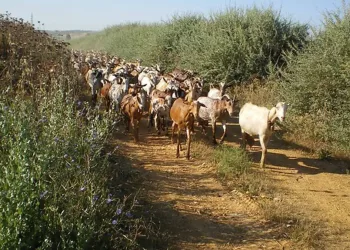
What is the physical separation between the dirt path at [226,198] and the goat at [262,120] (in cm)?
78

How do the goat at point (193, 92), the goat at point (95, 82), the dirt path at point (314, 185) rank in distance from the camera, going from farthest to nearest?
the goat at point (95, 82)
the goat at point (193, 92)
the dirt path at point (314, 185)

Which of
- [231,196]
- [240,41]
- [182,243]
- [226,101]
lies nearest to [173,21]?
[240,41]

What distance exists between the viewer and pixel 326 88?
11977 mm

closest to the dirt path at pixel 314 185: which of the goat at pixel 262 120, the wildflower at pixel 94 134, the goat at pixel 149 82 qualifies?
the goat at pixel 262 120

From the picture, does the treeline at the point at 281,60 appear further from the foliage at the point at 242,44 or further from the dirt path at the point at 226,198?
the dirt path at the point at 226,198

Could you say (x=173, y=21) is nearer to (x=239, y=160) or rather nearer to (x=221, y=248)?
(x=239, y=160)

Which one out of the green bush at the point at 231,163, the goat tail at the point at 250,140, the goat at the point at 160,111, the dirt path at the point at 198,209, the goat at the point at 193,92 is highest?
the goat at the point at 193,92

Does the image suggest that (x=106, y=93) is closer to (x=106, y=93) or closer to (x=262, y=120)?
(x=106, y=93)

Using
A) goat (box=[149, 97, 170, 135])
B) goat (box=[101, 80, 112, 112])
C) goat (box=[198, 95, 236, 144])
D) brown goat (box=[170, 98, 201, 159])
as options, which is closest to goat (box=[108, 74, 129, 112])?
goat (box=[101, 80, 112, 112])

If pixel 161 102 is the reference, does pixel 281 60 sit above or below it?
above

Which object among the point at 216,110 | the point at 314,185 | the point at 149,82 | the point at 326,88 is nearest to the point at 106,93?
the point at 149,82

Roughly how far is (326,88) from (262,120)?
3.54 m

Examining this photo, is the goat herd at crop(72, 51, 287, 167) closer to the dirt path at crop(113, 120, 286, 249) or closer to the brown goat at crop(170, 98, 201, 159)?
the brown goat at crop(170, 98, 201, 159)

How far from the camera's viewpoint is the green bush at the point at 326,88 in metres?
11.2
